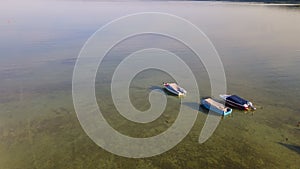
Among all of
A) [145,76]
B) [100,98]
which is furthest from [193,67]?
[100,98]

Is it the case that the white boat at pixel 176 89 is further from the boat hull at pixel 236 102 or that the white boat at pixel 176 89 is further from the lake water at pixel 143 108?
the boat hull at pixel 236 102

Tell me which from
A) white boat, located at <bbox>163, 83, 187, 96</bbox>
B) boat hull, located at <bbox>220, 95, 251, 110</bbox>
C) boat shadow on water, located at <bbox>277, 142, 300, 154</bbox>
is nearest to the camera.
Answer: boat shadow on water, located at <bbox>277, 142, 300, 154</bbox>

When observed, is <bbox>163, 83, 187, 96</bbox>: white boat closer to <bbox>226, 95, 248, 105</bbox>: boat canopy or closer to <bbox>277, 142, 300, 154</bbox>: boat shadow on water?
<bbox>226, 95, 248, 105</bbox>: boat canopy

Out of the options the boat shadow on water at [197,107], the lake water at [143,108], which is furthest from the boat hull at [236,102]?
the boat shadow on water at [197,107]

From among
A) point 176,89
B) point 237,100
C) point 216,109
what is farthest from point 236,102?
point 176,89

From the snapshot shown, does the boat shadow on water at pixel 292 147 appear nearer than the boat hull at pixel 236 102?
Yes

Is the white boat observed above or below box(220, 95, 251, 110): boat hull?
below

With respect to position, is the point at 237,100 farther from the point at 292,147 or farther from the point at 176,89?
the point at 292,147

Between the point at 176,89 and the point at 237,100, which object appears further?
the point at 176,89

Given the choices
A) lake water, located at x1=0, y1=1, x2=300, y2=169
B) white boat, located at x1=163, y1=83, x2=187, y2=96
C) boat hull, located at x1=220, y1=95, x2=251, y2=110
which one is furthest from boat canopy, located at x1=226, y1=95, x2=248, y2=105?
white boat, located at x1=163, y1=83, x2=187, y2=96

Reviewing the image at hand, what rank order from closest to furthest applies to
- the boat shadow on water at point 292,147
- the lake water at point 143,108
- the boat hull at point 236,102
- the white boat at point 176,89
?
the lake water at point 143,108 < the boat shadow on water at point 292,147 < the boat hull at point 236,102 < the white boat at point 176,89

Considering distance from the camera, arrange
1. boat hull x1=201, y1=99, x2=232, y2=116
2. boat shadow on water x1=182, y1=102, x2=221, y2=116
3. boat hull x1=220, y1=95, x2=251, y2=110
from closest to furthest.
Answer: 1. boat hull x1=201, y1=99, x2=232, y2=116
2. boat shadow on water x1=182, y1=102, x2=221, y2=116
3. boat hull x1=220, y1=95, x2=251, y2=110

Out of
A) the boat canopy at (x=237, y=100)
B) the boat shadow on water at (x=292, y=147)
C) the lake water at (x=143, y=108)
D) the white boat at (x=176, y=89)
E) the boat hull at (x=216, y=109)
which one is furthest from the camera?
the white boat at (x=176, y=89)
